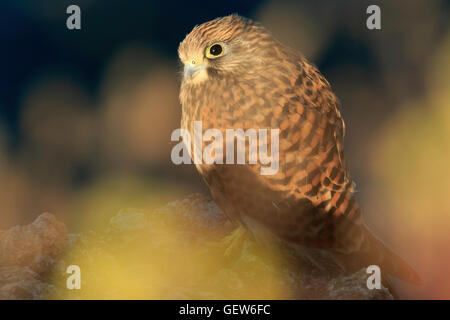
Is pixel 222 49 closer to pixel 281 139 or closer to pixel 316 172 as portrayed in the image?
pixel 281 139

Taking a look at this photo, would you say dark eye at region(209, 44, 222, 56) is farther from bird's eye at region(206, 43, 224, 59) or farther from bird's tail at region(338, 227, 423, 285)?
bird's tail at region(338, 227, 423, 285)

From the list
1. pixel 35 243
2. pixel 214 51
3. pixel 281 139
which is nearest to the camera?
pixel 281 139

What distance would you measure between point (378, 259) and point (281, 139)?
2.34 feet

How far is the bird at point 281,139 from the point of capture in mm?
2213

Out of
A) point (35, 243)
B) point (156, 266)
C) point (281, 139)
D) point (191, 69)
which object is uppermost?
point (191, 69)

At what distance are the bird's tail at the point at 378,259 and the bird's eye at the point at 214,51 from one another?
42.0 inches

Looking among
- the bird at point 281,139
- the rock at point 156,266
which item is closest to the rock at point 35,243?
the rock at point 156,266

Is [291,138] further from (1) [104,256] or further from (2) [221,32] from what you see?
(1) [104,256]

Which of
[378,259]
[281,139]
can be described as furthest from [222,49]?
[378,259]

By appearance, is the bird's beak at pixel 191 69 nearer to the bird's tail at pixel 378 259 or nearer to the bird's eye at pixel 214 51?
the bird's eye at pixel 214 51

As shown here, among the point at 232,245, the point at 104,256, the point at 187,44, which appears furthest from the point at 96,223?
the point at 187,44

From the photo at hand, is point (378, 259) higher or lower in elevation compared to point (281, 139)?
lower

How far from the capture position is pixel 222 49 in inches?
90.9

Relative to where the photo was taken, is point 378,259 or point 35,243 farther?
point 35,243
